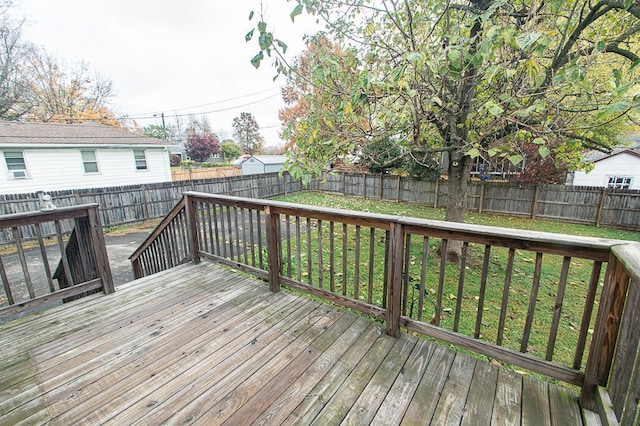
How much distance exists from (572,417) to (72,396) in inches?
113

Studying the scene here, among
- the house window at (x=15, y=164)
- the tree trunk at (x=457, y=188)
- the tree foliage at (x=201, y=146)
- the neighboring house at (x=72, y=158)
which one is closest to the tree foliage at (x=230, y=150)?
the tree foliage at (x=201, y=146)

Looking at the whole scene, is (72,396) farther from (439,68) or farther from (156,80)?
(156,80)

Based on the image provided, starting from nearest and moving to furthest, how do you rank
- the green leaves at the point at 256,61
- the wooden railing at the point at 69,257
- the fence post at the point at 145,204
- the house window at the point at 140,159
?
the green leaves at the point at 256,61, the wooden railing at the point at 69,257, the fence post at the point at 145,204, the house window at the point at 140,159

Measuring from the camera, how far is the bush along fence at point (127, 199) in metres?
7.77

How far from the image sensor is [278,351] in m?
2.02

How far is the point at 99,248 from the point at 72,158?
11017mm

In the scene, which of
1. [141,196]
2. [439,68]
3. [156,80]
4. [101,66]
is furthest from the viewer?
[156,80]

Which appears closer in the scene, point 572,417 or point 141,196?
point 572,417

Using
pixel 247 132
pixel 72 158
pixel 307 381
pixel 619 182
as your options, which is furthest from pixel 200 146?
pixel 307 381

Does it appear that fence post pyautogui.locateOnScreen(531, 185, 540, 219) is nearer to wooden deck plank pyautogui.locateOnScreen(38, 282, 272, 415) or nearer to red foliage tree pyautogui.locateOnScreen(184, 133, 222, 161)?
wooden deck plank pyautogui.locateOnScreen(38, 282, 272, 415)

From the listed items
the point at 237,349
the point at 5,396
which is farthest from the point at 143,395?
the point at 5,396

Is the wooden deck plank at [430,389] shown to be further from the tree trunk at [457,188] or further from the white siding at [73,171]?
the white siding at [73,171]

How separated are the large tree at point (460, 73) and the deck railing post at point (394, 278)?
1.22 m

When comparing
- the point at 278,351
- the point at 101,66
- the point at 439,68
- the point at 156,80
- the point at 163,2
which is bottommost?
the point at 278,351
